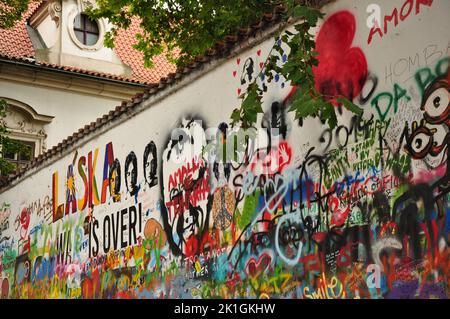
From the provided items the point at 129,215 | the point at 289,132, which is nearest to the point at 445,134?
the point at 289,132

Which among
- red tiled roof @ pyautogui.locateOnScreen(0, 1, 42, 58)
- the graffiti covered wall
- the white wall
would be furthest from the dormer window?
the graffiti covered wall

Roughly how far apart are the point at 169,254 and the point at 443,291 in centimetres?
459

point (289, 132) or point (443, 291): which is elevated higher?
point (289, 132)

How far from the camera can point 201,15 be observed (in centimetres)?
1453

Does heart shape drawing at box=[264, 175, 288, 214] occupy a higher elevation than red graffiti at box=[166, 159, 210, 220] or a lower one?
lower

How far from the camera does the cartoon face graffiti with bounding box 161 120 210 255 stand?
9.74 m

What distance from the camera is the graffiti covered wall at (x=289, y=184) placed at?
6.66 metres

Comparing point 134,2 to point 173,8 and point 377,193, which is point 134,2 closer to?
point 173,8

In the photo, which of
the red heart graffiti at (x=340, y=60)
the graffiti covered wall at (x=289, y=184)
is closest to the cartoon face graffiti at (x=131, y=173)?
the graffiti covered wall at (x=289, y=184)

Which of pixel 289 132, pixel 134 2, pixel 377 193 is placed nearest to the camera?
pixel 377 193

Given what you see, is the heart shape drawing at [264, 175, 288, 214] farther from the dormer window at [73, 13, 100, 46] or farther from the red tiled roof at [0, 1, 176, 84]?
the dormer window at [73, 13, 100, 46]

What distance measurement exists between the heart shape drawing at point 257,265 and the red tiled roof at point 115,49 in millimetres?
14586

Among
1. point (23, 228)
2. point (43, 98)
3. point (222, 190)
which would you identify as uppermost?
point (43, 98)

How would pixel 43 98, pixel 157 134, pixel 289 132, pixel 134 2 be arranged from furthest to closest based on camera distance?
pixel 43 98 < pixel 134 2 < pixel 157 134 < pixel 289 132
